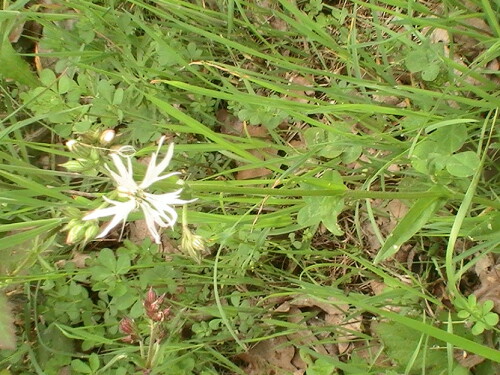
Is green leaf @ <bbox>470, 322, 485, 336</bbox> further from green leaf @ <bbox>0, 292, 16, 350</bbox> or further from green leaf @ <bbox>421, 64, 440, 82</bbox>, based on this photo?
green leaf @ <bbox>0, 292, 16, 350</bbox>

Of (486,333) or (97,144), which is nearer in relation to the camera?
(97,144)

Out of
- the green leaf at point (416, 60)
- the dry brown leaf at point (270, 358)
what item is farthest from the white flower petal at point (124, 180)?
the dry brown leaf at point (270, 358)

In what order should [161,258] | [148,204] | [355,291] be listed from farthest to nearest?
1. [161,258]
2. [355,291]
3. [148,204]

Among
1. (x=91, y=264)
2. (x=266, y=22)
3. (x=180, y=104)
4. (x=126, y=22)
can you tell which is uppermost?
(x=266, y=22)

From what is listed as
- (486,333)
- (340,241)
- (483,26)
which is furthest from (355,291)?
(483,26)

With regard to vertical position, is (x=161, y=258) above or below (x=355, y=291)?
below

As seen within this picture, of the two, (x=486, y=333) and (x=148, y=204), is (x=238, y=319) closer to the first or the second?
(x=486, y=333)

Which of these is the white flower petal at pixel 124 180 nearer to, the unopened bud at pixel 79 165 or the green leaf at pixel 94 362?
the unopened bud at pixel 79 165
